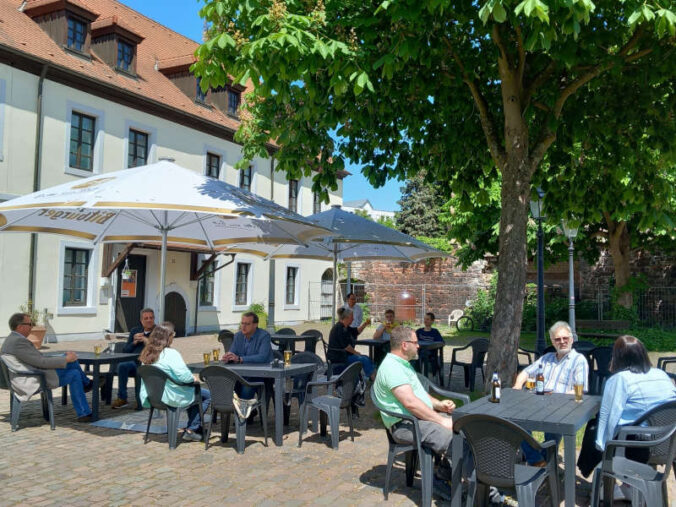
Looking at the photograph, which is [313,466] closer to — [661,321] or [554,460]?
[554,460]

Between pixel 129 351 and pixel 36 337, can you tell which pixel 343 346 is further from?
pixel 36 337

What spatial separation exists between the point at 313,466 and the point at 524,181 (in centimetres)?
423

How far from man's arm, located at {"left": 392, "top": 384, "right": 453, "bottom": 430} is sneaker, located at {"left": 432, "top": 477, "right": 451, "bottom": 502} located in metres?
0.47

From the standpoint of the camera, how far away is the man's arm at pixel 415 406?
16.0ft

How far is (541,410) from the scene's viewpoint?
4684 millimetres

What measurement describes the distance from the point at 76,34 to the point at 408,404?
58.9 feet

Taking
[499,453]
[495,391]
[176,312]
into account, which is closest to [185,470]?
[495,391]

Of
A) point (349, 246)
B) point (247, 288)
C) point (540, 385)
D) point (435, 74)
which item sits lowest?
point (540, 385)

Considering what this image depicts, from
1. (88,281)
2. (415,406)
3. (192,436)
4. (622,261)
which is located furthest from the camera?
(622,261)

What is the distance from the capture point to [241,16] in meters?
6.70

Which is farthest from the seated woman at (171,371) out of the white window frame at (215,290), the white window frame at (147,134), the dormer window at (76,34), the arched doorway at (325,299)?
the arched doorway at (325,299)

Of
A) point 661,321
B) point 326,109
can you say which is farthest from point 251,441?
point 661,321

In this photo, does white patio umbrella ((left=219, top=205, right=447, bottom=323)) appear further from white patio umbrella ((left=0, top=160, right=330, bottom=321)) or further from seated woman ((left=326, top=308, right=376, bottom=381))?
seated woman ((left=326, top=308, right=376, bottom=381))

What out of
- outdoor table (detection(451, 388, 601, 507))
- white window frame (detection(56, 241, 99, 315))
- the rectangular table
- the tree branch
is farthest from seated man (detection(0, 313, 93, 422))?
white window frame (detection(56, 241, 99, 315))
